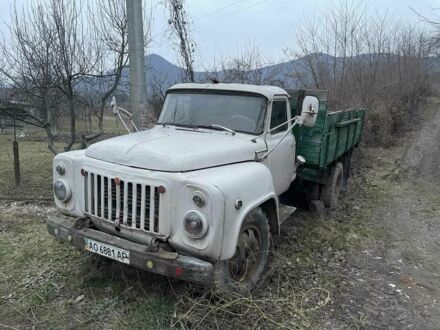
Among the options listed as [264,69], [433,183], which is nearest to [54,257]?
[433,183]

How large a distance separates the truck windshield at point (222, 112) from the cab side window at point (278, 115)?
0.63ft

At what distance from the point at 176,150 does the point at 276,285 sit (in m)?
1.69

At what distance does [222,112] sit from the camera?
4547 mm

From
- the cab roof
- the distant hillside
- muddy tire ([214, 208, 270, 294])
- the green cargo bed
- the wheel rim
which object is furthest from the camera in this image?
the distant hillside

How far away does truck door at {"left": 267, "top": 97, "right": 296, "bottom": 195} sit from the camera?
4621 millimetres

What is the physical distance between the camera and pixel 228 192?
3164 millimetres

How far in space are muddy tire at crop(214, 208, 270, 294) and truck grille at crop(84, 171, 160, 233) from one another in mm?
677

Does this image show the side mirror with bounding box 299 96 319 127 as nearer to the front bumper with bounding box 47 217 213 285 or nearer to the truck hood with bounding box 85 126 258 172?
the truck hood with bounding box 85 126 258 172

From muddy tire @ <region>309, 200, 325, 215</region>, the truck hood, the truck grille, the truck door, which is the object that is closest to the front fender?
→ the truck hood

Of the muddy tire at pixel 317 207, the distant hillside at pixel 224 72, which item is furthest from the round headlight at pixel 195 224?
the distant hillside at pixel 224 72

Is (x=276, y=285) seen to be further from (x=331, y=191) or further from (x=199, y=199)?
(x=331, y=191)

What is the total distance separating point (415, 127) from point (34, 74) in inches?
591

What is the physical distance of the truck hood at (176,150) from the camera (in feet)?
11.1

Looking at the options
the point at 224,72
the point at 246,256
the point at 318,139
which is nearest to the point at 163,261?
the point at 246,256
